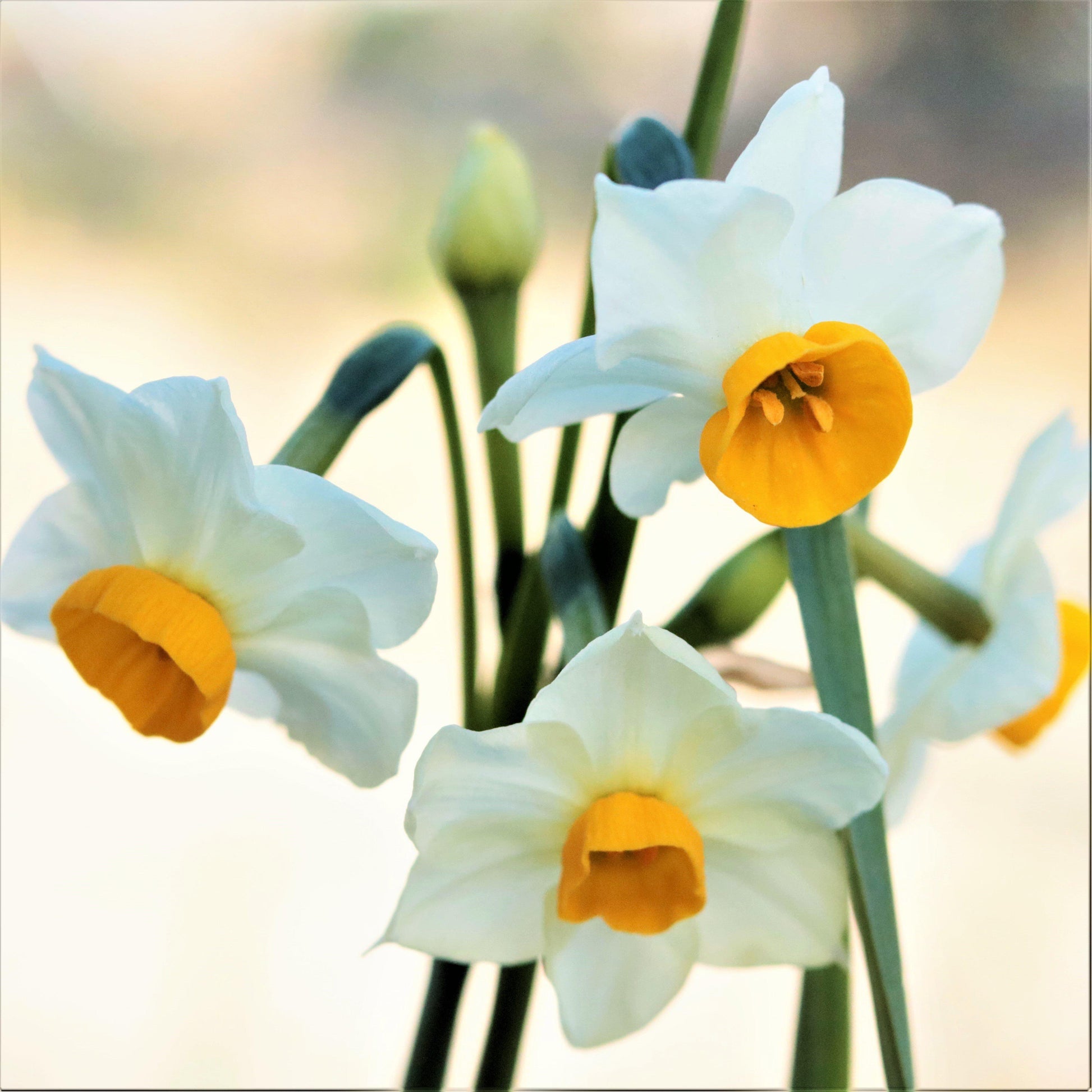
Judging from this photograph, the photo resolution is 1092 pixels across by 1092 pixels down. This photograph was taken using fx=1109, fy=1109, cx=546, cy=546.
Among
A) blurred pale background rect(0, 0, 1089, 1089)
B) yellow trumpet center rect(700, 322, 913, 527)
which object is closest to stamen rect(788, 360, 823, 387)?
yellow trumpet center rect(700, 322, 913, 527)

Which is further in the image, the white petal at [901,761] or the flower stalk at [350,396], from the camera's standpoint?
the white petal at [901,761]

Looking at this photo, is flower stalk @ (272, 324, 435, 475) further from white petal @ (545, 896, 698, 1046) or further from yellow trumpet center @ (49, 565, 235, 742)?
white petal @ (545, 896, 698, 1046)

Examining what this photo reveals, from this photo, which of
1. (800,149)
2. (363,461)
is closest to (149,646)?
(800,149)

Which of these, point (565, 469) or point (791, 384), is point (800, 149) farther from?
point (565, 469)

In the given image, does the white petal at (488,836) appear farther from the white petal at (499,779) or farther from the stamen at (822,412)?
the stamen at (822,412)

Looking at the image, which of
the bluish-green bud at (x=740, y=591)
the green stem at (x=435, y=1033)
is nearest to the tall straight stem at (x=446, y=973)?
the green stem at (x=435, y=1033)

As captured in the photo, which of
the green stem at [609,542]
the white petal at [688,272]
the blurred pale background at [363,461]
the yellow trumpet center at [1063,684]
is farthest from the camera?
the blurred pale background at [363,461]

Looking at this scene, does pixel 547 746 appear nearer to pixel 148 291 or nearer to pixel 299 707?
pixel 299 707
